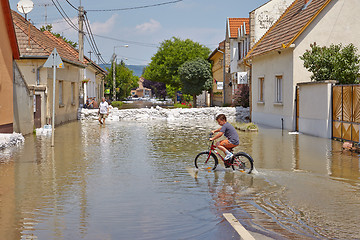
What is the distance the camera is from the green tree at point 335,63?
695 inches

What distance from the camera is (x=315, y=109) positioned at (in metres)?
18.1

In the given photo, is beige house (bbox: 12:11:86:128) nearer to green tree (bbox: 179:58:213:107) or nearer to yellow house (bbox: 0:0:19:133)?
yellow house (bbox: 0:0:19:133)

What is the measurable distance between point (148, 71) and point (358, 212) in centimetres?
6628

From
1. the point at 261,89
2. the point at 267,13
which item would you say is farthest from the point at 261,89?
the point at 267,13

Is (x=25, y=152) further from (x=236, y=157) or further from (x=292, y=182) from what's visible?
(x=292, y=182)

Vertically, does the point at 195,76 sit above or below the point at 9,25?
above

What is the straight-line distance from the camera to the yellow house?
51.8ft

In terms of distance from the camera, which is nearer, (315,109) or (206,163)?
(206,163)

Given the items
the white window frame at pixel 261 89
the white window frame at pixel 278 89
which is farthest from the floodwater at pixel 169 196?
the white window frame at pixel 261 89

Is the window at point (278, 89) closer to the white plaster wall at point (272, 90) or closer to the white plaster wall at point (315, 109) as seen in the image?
the white plaster wall at point (272, 90)

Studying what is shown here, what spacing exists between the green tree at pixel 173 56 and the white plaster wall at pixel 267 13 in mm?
33513

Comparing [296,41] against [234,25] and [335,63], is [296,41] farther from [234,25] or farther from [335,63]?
[234,25]

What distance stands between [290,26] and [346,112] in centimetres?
860

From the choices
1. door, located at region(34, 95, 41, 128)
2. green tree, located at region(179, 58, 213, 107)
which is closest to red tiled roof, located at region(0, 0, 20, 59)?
door, located at region(34, 95, 41, 128)
